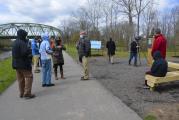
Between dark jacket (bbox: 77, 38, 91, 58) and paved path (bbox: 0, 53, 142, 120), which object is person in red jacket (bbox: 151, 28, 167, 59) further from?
dark jacket (bbox: 77, 38, 91, 58)

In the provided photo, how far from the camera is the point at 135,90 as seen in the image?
11.9 m

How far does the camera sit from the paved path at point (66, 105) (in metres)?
8.26

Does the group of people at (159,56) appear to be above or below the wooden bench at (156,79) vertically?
above

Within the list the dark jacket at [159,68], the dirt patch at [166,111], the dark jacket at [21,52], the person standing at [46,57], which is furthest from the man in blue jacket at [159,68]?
the dark jacket at [21,52]

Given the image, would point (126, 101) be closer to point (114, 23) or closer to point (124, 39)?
point (114, 23)

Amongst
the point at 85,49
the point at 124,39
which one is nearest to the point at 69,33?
the point at 124,39

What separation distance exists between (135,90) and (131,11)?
148 ft

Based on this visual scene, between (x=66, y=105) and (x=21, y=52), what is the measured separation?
2.31 meters

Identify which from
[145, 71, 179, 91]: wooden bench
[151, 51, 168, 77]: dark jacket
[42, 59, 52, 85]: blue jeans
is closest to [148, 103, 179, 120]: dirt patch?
[145, 71, 179, 91]: wooden bench

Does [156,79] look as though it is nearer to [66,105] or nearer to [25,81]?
[66,105]

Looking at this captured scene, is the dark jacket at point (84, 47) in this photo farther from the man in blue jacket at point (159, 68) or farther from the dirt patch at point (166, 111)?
the dirt patch at point (166, 111)

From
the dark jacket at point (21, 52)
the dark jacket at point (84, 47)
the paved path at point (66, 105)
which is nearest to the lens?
the paved path at point (66, 105)

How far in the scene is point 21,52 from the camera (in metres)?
10.7

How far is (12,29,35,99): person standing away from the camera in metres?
10.8
